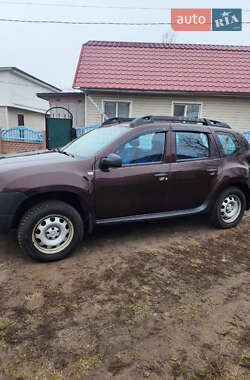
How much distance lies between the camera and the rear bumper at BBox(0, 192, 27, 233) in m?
2.75

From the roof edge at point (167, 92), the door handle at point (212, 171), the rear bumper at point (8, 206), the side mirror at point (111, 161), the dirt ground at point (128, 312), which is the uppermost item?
the roof edge at point (167, 92)

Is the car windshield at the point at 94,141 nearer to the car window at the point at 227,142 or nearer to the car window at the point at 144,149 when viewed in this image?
the car window at the point at 144,149

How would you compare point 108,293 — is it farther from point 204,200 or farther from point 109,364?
point 204,200

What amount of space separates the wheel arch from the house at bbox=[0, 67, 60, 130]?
67.2ft

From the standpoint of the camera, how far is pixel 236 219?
4355mm

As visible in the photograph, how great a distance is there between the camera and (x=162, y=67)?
1137 cm

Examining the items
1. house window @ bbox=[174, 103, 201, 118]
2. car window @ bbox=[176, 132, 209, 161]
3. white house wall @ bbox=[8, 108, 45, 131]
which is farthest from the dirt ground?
white house wall @ bbox=[8, 108, 45, 131]

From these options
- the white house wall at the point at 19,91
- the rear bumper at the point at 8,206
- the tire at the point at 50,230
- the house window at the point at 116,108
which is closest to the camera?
the rear bumper at the point at 8,206

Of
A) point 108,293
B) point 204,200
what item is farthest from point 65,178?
point 204,200

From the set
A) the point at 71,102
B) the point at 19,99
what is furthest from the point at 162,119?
the point at 19,99

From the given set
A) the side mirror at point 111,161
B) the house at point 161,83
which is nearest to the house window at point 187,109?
the house at point 161,83

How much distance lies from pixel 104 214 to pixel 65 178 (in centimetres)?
72

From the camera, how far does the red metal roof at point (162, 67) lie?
10586 mm

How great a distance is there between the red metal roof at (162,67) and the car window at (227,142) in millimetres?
7139
